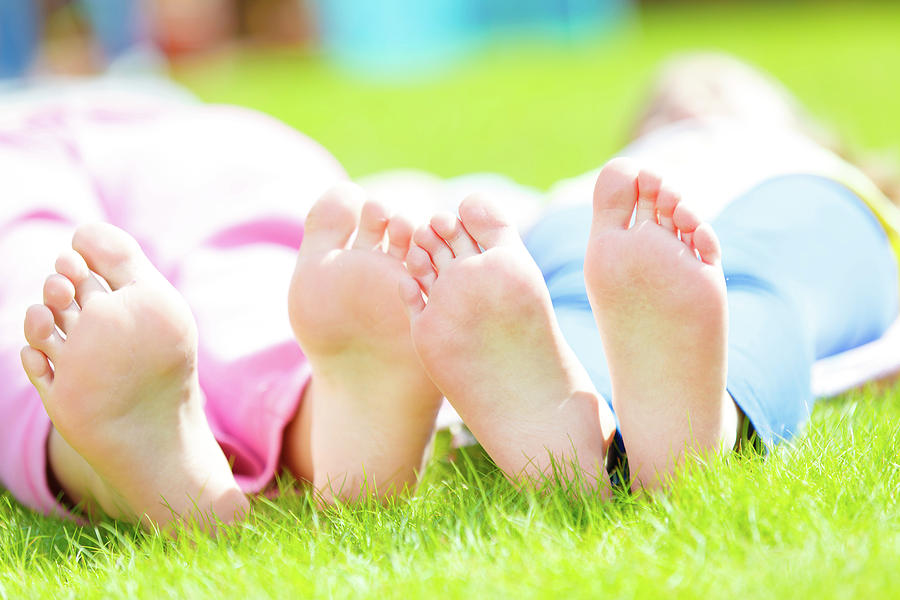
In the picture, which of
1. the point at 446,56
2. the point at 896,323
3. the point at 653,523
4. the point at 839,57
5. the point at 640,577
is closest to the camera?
the point at 640,577

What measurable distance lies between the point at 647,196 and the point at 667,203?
0.9 inches

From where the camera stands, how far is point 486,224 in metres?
1.03

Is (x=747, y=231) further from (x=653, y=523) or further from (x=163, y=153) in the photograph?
(x=163, y=153)

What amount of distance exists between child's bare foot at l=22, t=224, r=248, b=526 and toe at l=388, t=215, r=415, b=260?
22 cm

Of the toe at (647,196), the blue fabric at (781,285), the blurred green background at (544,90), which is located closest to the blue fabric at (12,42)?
the blurred green background at (544,90)

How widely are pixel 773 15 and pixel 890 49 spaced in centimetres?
353

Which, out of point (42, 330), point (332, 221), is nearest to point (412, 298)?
point (332, 221)

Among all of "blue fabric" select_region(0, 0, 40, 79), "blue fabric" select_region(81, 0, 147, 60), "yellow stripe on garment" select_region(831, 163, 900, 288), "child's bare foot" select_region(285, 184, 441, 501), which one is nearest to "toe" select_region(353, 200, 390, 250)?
"child's bare foot" select_region(285, 184, 441, 501)

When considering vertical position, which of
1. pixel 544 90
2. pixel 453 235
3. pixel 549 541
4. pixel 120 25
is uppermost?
pixel 453 235

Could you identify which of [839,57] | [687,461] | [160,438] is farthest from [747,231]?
[839,57]

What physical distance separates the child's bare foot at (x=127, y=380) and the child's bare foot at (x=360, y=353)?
114mm

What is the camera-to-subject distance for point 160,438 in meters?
1.03

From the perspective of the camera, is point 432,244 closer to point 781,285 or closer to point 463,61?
point 781,285

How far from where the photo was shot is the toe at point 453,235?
3.37ft
